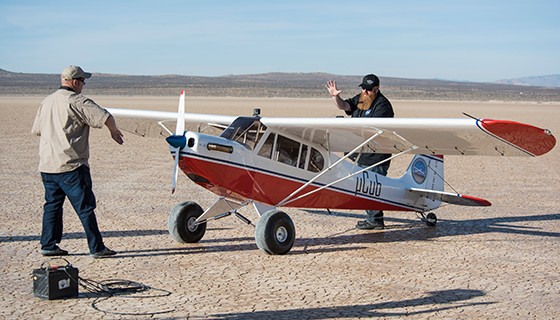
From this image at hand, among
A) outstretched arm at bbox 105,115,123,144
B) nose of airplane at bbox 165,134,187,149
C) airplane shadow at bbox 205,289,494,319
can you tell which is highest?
outstretched arm at bbox 105,115,123,144

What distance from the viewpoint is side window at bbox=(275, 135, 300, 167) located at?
315 inches

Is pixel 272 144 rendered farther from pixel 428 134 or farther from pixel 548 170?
pixel 548 170

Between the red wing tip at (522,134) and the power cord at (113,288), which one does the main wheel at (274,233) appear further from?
the red wing tip at (522,134)

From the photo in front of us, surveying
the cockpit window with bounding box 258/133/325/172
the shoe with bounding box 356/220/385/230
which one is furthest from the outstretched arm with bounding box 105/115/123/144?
the shoe with bounding box 356/220/385/230

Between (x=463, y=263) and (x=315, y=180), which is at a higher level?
(x=315, y=180)

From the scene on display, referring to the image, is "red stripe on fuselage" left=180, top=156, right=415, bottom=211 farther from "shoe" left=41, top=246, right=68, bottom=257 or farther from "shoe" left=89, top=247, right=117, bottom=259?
"shoe" left=41, top=246, right=68, bottom=257

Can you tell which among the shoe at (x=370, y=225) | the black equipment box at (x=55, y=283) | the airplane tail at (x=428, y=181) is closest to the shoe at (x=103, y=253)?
the black equipment box at (x=55, y=283)

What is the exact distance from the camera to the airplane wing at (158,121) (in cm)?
898

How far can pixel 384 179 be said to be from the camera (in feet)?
30.2

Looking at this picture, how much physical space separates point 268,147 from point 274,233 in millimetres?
1338

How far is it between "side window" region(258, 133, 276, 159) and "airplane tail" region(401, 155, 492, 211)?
2.91m

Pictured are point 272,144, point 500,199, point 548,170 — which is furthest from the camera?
point 548,170

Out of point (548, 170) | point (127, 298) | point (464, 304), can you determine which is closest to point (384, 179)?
point (464, 304)

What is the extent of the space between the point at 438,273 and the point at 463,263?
694 mm
